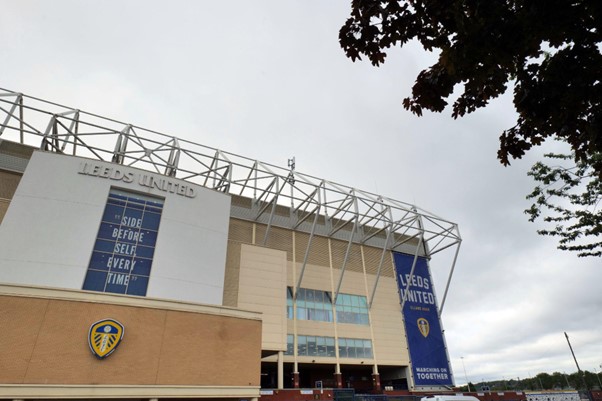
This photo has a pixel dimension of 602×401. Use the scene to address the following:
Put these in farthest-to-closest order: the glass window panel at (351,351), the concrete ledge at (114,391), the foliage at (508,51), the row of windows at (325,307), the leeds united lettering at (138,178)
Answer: the glass window panel at (351,351)
the row of windows at (325,307)
the leeds united lettering at (138,178)
the concrete ledge at (114,391)
the foliage at (508,51)

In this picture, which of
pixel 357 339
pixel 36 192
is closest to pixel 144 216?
pixel 36 192

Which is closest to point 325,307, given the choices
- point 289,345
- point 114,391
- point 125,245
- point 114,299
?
point 289,345

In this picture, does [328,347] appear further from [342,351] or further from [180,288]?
[180,288]

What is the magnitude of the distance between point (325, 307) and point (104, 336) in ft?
84.3

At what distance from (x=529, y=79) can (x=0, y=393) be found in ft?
68.5

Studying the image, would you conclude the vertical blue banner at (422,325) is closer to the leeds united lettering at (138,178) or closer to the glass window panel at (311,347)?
the glass window panel at (311,347)

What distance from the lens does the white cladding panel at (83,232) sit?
891 inches

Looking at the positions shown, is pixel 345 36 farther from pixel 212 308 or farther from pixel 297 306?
pixel 297 306

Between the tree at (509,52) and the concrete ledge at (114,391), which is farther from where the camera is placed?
the concrete ledge at (114,391)

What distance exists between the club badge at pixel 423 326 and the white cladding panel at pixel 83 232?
2773cm

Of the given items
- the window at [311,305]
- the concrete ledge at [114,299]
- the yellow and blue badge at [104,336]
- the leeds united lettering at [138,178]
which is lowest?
the yellow and blue badge at [104,336]

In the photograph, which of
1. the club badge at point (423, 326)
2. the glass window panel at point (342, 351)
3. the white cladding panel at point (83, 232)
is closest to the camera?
the white cladding panel at point (83, 232)

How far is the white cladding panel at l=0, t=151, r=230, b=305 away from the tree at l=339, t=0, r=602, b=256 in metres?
24.7

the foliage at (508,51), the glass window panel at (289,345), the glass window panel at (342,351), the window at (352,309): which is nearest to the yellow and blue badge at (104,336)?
the foliage at (508,51)
